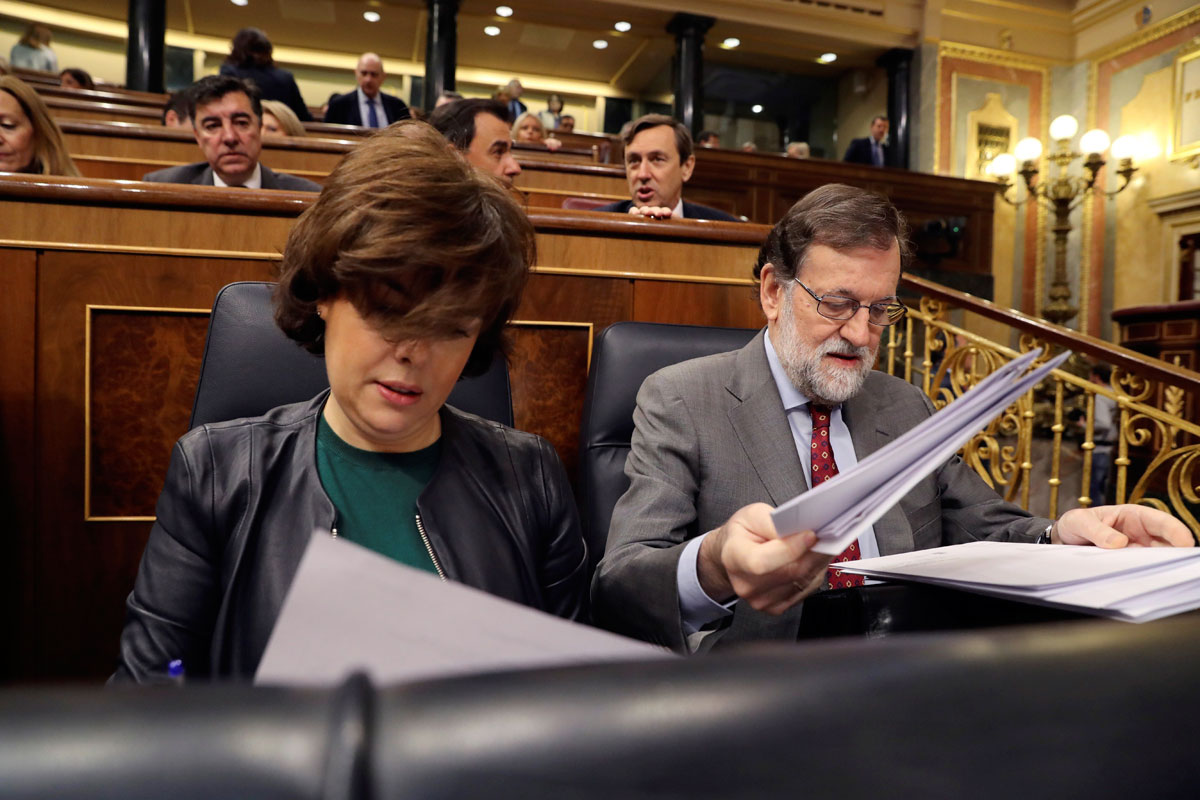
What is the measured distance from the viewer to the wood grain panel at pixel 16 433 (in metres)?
1.59

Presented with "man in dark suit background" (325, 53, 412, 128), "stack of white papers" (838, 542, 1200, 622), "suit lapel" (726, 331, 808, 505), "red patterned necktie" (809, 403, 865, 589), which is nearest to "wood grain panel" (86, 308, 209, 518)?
"suit lapel" (726, 331, 808, 505)

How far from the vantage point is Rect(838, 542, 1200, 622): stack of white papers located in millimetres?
541

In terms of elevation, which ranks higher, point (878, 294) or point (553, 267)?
point (553, 267)

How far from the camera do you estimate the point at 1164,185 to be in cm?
825

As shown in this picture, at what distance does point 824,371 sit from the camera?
1.37 meters

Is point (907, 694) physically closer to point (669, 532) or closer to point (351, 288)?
point (351, 288)

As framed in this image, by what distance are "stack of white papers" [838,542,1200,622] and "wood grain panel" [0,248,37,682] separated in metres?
1.60

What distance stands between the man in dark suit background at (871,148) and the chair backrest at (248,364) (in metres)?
8.27

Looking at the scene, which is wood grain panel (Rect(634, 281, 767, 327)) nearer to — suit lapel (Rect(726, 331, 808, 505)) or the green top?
suit lapel (Rect(726, 331, 808, 505))

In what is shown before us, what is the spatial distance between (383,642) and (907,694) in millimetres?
195

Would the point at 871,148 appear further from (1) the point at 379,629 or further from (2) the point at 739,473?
(1) the point at 379,629

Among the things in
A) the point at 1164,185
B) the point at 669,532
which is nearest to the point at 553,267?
the point at 669,532

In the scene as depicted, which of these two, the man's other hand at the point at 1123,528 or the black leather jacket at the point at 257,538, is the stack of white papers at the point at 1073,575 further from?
the black leather jacket at the point at 257,538

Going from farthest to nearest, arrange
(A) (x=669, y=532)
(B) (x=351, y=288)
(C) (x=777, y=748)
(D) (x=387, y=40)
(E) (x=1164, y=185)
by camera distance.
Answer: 1. (D) (x=387, y=40)
2. (E) (x=1164, y=185)
3. (A) (x=669, y=532)
4. (B) (x=351, y=288)
5. (C) (x=777, y=748)
